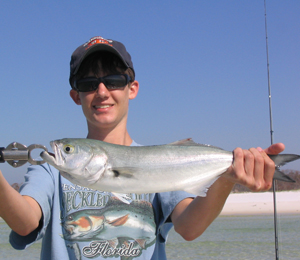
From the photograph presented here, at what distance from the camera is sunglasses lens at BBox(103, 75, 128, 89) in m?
3.46

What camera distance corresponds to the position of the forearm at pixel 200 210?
3.05 metres

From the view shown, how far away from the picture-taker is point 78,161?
250cm

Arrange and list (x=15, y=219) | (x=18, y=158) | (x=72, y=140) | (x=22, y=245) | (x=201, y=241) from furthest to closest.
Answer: (x=201, y=241)
(x=22, y=245)
(x=15, y=219)
(x=72, y=140)
(x=18, y=158)

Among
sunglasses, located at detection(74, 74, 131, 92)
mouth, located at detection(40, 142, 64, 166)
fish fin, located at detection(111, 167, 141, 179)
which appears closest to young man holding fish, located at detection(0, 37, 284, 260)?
sunglasses, located at detection(74, 74, 131, 92)

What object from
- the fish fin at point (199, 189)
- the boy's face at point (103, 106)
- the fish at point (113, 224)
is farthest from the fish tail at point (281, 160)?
the boy's face at point (103, 106)

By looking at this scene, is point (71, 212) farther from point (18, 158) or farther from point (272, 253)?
point (272, 253)

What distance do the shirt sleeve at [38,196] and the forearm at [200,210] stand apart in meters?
1.25

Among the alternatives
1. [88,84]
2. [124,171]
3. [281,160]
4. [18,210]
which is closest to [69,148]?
[124,171]

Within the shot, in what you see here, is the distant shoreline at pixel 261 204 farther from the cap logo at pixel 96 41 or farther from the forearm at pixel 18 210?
the forearm at pixel 18 210

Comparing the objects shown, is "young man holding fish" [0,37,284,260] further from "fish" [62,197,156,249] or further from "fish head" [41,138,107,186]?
"fish head" [41,138,107,186]

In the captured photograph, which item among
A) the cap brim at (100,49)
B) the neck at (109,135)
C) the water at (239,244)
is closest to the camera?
the cap brim at (100,49)

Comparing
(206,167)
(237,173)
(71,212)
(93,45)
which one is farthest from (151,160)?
(93,45)

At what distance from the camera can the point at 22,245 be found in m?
3.28

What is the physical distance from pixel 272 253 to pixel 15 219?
1046 cm
